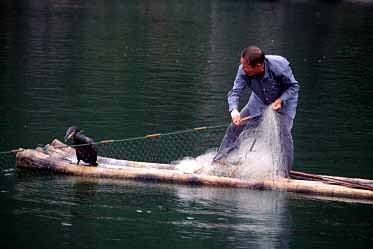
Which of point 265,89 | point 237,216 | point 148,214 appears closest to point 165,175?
point 148,214

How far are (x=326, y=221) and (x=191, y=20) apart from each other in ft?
103

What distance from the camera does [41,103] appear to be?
58.9 ft

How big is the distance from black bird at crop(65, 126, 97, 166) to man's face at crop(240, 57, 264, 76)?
2.21m

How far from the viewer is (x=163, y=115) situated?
1738 cm

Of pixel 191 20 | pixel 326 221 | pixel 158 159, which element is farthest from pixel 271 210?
A: pixel 191 20

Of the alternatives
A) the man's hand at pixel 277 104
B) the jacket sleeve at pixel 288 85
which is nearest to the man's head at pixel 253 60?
the jacket sleeve at pixel 288 85

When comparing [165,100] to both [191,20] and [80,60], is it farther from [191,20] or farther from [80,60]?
[191,20]

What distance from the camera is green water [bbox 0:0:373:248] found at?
10297 mm

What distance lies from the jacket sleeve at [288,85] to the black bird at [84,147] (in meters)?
2.45

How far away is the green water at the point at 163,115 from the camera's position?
10297 millimetres

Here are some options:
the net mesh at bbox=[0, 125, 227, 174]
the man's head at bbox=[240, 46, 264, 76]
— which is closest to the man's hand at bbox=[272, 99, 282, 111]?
the man's head at bbox=[240, 46, 264, 76]

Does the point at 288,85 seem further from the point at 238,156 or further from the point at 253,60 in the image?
Result: the point at 238,156

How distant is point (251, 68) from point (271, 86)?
42cm

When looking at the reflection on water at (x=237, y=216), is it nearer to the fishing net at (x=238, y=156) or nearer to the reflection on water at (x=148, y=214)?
the reflection on water at (x=148, y=214)
